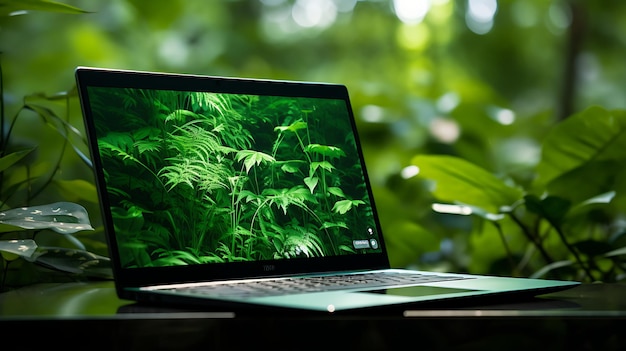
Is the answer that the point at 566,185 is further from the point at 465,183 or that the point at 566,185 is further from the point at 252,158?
the point at 252,158

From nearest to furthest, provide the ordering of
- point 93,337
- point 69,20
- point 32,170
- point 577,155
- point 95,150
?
point 93,337, point 95,150, point 32,170, point 577,155, point 69,20

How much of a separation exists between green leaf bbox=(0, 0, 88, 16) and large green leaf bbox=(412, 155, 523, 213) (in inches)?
20.6

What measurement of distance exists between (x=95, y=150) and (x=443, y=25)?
242 centimetres

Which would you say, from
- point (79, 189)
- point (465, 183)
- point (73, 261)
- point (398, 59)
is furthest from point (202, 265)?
point (398, 59)

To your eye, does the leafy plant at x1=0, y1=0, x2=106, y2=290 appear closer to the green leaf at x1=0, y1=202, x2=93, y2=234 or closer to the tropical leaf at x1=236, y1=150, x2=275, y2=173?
the green leaf at x1=0, y1=202, x2=93, y2=234

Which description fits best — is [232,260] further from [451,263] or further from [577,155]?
[451,263]

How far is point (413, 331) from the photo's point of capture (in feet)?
1.90

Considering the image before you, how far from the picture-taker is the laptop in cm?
75

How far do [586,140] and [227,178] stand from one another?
0.59m

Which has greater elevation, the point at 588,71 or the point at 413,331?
the point at 588,71

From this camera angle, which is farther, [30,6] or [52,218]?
[30,6]

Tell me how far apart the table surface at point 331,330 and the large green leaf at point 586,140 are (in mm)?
603

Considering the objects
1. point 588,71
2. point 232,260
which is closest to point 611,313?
point 232,260

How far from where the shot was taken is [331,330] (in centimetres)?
57
